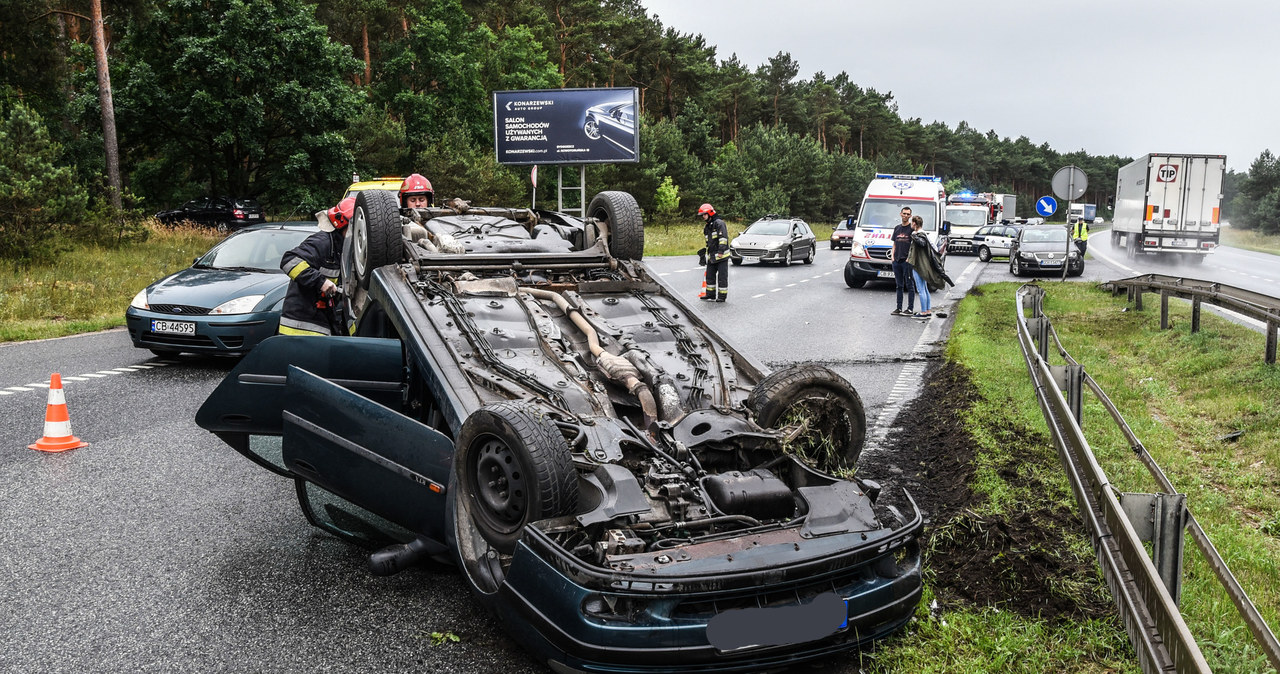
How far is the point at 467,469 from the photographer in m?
3.85

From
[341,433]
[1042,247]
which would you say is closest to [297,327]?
[341,433]

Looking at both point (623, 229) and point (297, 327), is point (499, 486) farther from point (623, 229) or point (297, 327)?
point (297, 327)

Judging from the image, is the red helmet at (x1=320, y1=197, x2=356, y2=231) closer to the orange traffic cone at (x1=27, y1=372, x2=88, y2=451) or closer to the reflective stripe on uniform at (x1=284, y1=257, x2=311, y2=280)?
the reflective stripe on uniform at (x1=284, y1=257, x2=311, y2=280)

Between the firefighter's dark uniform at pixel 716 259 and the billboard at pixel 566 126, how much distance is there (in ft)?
46.4

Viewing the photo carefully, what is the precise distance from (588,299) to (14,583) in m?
3.37

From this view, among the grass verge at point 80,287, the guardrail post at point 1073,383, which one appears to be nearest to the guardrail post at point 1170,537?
the guardrail post at point 1073,383

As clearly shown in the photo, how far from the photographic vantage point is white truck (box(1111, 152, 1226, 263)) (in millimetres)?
28844

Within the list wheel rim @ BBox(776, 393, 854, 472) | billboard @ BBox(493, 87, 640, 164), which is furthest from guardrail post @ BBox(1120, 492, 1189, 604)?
billboard @ BBox(493, 87, 640, 164)

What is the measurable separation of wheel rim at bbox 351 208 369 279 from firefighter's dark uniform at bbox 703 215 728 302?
33.0 feet

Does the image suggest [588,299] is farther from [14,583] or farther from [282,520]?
[14,583]

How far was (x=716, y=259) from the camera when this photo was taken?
1619 cm

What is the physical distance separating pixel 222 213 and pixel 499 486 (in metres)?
30.4

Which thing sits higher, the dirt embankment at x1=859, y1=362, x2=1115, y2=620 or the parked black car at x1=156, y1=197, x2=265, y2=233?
the parked black car at x1=156, y1=197, x2=265, y2=233

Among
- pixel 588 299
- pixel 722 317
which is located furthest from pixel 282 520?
pixel 722 317
